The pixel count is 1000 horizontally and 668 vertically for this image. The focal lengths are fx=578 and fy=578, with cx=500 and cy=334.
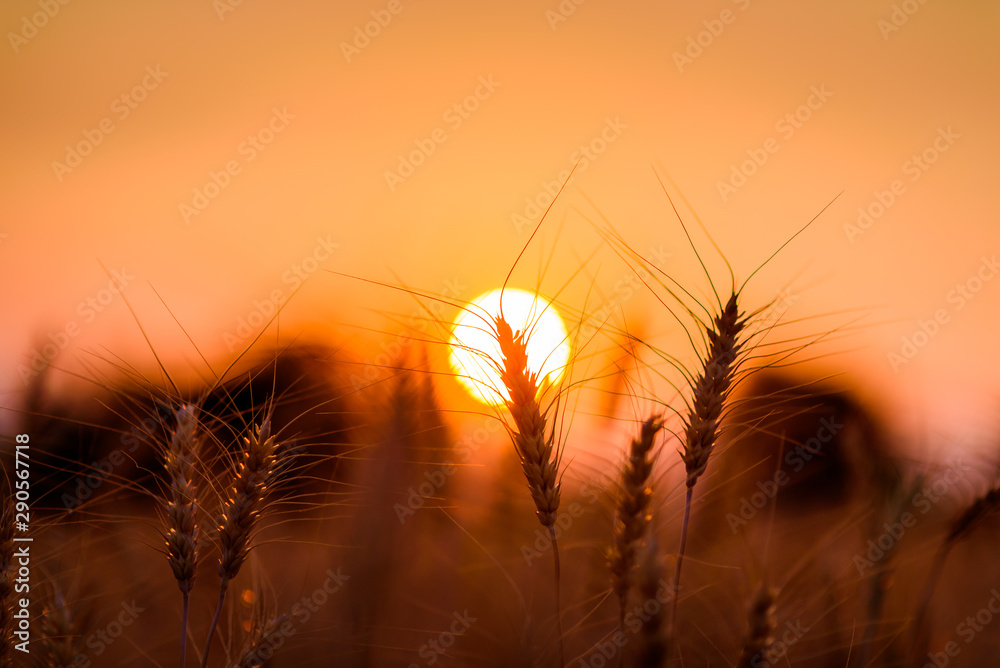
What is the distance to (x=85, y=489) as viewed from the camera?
2830mm

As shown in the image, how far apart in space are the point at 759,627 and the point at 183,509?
1.90 metres

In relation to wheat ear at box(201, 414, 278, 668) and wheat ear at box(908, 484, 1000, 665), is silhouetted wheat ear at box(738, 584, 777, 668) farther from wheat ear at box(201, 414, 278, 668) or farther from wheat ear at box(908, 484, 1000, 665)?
wheat ear at box(201, 414, 278, 668)

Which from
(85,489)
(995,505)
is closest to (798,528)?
(995,505)

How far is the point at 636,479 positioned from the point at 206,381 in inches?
78.3

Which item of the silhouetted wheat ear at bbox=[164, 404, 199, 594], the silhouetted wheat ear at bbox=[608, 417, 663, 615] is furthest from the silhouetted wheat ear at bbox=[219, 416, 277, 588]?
the silhouetted wheat ear at bbox=[608, 417, 663, 615]

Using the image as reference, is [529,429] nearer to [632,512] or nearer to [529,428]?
[529,428]

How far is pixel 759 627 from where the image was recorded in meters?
1.49

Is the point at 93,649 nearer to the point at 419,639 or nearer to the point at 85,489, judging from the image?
the point at 85,489

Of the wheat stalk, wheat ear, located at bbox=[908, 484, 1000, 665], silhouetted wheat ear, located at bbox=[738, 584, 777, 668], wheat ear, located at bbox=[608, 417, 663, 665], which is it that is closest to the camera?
the wheat stalk

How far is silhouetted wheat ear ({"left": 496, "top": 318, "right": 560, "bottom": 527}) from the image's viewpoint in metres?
1.93

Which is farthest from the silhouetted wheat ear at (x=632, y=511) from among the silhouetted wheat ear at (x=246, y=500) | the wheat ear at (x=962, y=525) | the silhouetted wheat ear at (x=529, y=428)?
the wheat ear at (x=962, y=525)

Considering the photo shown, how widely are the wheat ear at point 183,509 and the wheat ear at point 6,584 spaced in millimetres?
573

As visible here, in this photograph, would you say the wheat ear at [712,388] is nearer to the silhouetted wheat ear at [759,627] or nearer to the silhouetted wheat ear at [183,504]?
the silhouetted wheat ear at [759,627]

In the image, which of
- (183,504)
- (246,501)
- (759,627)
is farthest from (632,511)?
(183,504)
